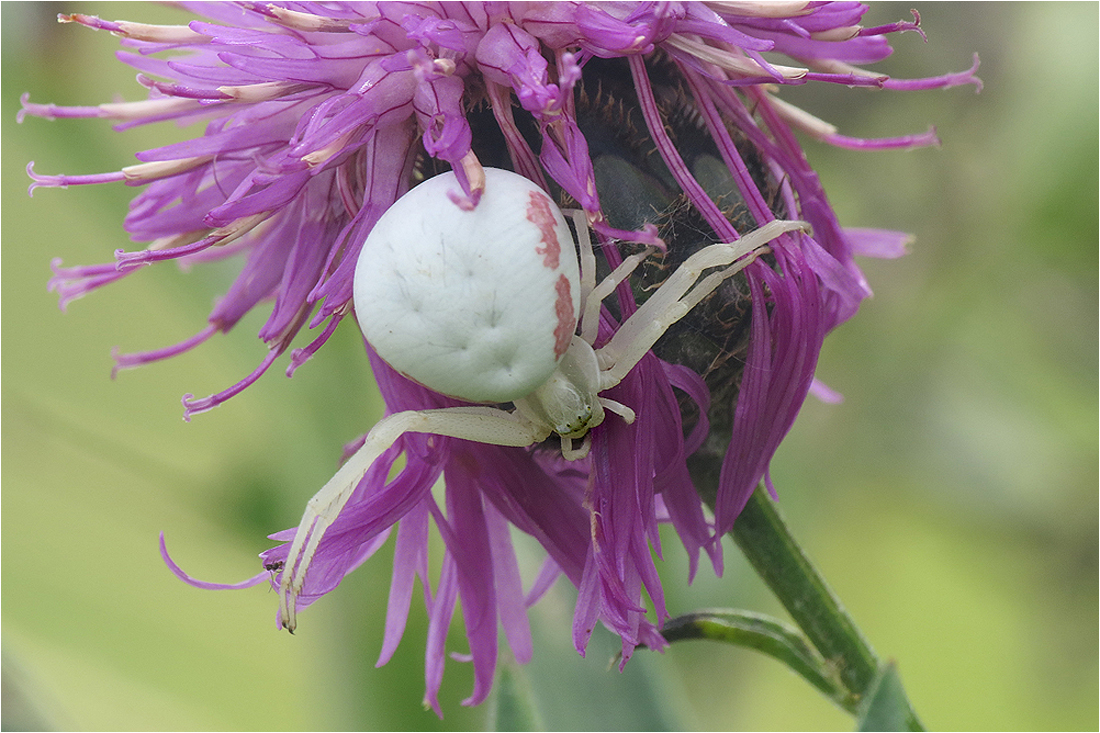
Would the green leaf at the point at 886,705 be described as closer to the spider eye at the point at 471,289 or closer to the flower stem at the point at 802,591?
the flower stem at the point at 802,591

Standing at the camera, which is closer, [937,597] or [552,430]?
[552,430]

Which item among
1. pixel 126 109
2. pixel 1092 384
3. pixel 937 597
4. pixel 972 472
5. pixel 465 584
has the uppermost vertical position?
pixel 126 109

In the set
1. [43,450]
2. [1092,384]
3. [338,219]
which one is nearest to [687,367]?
[338,219]

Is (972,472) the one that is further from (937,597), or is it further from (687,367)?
(687,367)

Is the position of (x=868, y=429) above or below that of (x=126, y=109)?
below

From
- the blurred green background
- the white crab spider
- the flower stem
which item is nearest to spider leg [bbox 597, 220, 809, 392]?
the white crab spider

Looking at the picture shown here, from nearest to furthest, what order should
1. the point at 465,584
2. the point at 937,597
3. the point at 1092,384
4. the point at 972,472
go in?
the point at 465,584
the point at 1092,384
the point at 972,472
the point at 937,597

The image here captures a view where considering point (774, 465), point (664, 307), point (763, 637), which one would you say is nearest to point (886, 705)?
point (763, 637)

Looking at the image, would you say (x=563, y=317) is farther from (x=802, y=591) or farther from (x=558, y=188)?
(x=802, y=591)
